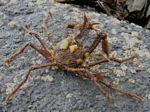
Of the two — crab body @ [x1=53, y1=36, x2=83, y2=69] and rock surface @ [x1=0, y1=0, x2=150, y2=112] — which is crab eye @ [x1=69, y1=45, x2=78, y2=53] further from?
rock surface @ [x1=0, y1=0, x2=150, y2=112]

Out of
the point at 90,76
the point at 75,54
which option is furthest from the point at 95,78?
the point at 75,54

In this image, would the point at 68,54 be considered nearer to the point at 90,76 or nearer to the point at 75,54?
the point at 75,54

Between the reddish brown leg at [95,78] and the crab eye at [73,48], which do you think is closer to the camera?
the reddish brown leg at [95,78]

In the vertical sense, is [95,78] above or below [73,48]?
below

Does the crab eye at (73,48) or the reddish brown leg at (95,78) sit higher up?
the crab eye at (73,48)

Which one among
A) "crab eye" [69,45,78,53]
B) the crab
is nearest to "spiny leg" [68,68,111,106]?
the crab

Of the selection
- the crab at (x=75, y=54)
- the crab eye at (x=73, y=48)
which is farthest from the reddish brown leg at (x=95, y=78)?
the crab eye at (x=73, y=48)

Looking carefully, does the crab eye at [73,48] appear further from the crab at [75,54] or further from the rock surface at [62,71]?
the rock surface at [62,71]

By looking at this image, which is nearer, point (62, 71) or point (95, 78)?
point (95, 78)

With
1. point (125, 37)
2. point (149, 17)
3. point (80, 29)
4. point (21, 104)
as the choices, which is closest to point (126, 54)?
point (125, 37)
